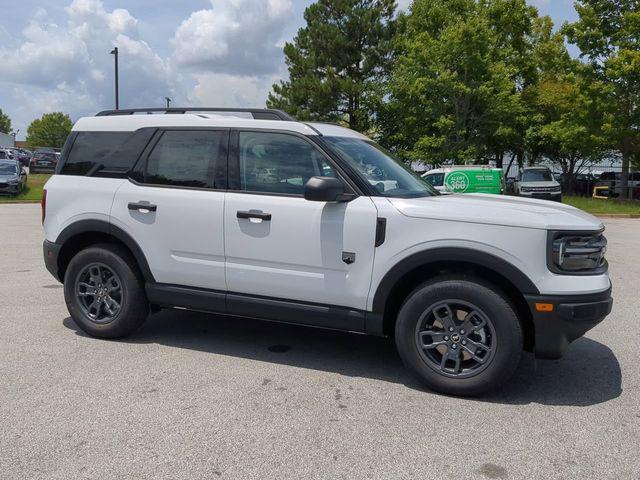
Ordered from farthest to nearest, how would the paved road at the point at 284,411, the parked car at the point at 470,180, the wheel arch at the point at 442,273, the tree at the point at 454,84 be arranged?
the tree at the point at 454,84, the parked car at the point at 470,180, the wheel arch at the point at 442,273, the paved road at the point at 284,411

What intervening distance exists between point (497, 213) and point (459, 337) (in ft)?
2.78

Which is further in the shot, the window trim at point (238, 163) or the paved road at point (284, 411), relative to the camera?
the window trim at point (238, 163)

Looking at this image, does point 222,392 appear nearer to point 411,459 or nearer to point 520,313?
point 411,459

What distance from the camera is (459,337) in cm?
381

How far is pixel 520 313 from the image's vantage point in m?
3.83

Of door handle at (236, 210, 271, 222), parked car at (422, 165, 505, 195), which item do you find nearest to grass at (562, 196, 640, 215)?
parked car at (422, 165, 505, 195)

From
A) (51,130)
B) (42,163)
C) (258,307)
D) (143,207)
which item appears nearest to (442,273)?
(258,307)

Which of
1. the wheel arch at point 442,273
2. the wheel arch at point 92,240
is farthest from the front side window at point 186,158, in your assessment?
the wheel arch at point 442,273

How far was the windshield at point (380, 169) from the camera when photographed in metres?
4.23

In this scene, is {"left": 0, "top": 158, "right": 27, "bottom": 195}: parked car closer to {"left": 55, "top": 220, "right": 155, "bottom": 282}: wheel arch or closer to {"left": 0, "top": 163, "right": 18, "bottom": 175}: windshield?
{"left": 0, "top": 163, "right": 18, "bottom": 175}: windshield

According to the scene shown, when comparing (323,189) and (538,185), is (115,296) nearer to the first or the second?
(323,189)

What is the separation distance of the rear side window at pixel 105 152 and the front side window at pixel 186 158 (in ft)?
0.60

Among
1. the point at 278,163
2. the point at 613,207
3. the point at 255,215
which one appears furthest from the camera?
the point at 613,207

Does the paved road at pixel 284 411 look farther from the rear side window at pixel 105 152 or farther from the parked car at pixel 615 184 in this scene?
the parked car at pixel 615 184
